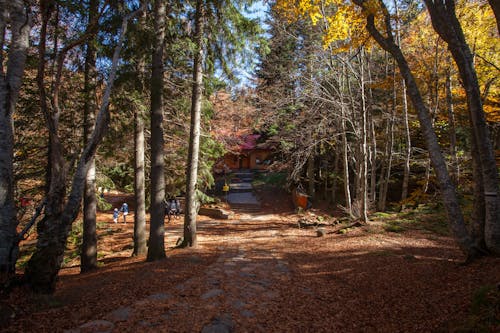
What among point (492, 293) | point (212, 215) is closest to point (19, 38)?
point (492, 293)

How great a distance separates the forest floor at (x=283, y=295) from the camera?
12.0 feet

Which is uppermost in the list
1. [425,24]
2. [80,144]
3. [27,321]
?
[425,24]

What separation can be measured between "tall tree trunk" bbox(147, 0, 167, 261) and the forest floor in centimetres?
58

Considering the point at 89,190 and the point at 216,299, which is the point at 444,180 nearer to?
the point at 216,299

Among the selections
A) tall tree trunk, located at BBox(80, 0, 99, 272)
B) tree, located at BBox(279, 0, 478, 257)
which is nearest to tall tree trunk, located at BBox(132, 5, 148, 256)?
Answer: tall tree trunk, located at BBox(80, 0, 99, 272)

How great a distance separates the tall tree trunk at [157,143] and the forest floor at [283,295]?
0.58m

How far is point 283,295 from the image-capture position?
5320mm

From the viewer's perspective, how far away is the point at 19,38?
451 cm

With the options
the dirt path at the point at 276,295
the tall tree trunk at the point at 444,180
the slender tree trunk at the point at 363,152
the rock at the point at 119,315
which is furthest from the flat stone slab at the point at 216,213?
Answer: the rock at the point at 119,315

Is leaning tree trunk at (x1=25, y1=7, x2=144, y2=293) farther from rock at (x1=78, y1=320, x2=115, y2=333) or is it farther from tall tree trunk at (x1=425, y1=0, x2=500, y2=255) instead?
tall tree trunk at (x1=425, y1=0, x2=500, y2=255)

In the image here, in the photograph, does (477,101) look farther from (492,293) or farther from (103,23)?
(103,23)

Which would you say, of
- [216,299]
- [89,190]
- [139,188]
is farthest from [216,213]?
[216,299]

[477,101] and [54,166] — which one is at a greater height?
[477,101]

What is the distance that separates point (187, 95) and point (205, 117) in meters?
2.20
